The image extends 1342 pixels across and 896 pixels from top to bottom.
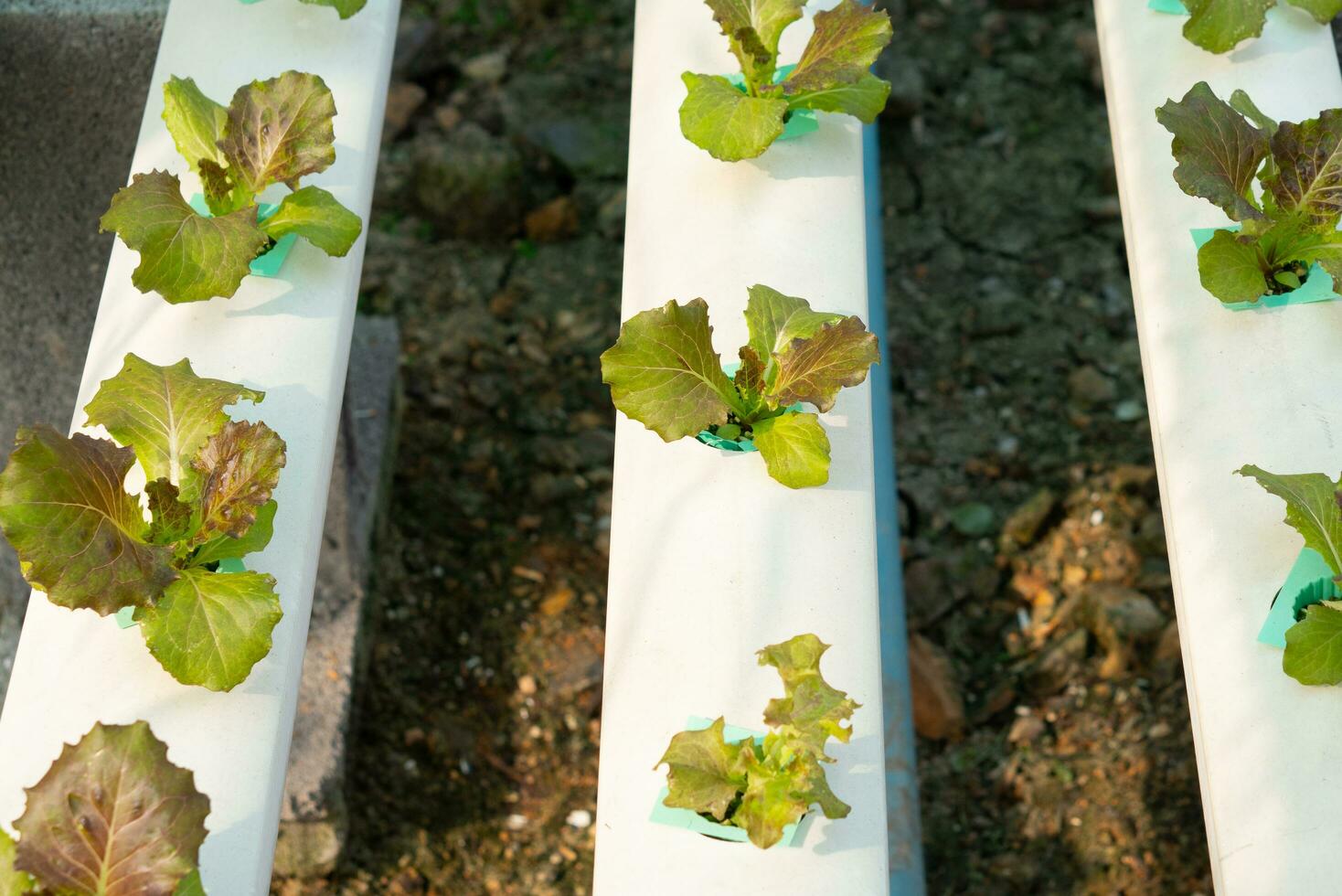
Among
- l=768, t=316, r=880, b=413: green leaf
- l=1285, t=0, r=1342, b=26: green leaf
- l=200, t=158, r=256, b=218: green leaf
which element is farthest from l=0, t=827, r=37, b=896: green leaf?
l=1285, t=0, r=1342, b=26: green leaf

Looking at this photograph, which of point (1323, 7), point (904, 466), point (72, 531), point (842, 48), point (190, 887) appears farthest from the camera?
point (904, 466)

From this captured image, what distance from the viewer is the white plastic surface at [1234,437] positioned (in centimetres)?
129

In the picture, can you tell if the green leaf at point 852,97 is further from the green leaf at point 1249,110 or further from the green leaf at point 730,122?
the green leaf at point 1249,110

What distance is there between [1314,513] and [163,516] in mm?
1130

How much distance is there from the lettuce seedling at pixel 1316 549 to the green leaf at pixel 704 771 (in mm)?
543

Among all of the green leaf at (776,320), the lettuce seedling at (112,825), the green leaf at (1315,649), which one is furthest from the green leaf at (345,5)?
the green leaf at (1315,649)

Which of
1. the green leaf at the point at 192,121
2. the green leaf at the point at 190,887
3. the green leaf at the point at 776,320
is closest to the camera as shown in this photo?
the green leaf at the point at 190,887

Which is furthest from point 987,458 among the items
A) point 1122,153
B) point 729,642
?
point 729,642

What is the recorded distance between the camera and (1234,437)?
58.7 inches

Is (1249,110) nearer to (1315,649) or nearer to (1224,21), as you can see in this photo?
(1224,21)

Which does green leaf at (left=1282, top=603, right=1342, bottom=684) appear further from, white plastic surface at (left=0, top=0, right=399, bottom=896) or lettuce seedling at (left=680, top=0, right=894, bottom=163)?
white plastic surface at (left=0, top=0, right=399, bottom=896)

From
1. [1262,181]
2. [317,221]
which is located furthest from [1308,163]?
[317,221]

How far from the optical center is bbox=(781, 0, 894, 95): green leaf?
63.9 inches

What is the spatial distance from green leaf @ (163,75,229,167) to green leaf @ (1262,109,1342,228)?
1.20m
